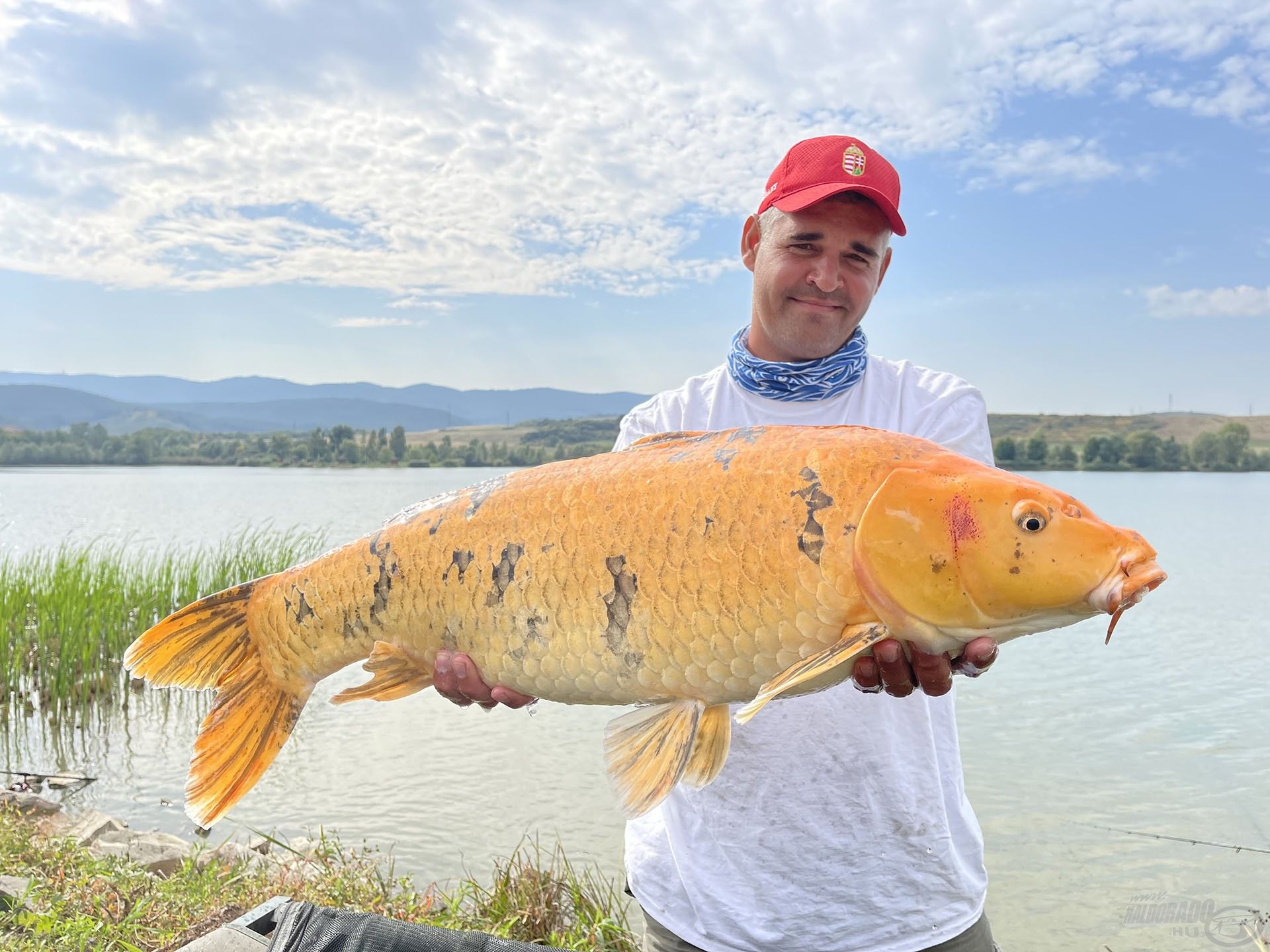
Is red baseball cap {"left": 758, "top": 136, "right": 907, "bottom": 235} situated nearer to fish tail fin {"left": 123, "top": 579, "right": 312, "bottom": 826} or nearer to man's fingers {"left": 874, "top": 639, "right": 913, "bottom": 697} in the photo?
man's fingers {"left": 874, "top": 639, "right": 913, "bottom": 697}

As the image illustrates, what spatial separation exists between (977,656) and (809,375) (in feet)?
2.75

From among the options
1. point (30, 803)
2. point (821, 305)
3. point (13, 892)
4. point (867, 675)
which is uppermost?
point (821, 305)

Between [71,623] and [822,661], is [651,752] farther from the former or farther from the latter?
[71,623]

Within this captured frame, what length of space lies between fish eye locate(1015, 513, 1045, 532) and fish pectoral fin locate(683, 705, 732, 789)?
614 mm

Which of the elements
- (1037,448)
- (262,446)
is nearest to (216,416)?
(262,446)

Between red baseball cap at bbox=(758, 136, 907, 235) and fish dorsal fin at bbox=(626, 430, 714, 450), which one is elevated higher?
red baseball cap at bbox=(758, 136, 907, 235)

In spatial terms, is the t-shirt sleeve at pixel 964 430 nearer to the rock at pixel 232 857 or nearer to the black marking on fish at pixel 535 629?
the black marking on fish at pixel 535 629

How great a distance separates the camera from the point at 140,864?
4371mm

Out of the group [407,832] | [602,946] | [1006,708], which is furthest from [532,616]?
[1006,708]

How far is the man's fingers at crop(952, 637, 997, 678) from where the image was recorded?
1.58 meters

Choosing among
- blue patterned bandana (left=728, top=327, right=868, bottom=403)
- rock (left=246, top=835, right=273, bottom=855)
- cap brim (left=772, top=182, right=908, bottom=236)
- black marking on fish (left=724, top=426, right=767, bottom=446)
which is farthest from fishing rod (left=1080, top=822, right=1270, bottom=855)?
black marking on fish (left=724, top=426, right=767, bottom=446)

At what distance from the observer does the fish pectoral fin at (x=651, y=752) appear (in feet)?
5.52

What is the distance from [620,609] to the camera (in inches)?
66.9

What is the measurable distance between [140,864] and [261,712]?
Answer: 9.47 feet
